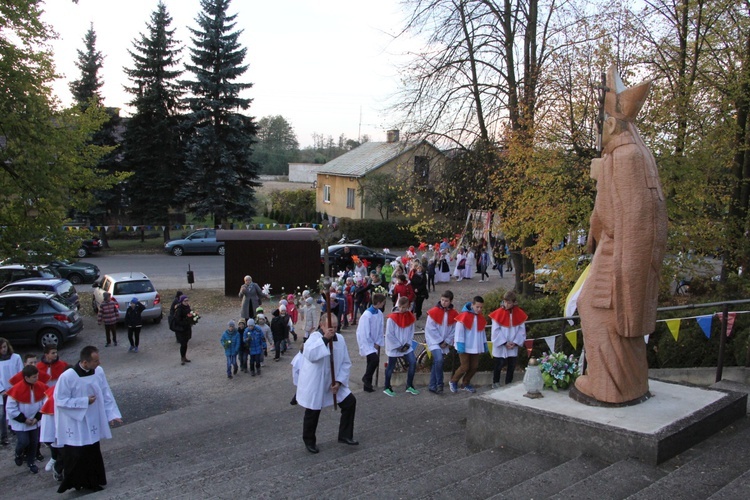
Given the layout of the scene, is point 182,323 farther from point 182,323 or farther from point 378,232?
point 378,232

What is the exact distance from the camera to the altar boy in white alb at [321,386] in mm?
7812

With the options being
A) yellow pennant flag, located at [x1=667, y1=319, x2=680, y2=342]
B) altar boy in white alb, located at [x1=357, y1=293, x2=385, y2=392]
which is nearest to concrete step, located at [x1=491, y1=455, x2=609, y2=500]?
yellow pennant flag, located at [x1=667, y1=319, x2=680, y2=342]

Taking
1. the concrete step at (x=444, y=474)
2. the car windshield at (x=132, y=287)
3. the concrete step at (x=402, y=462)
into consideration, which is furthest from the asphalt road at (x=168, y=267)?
the concrete step at (x=444, y=474)

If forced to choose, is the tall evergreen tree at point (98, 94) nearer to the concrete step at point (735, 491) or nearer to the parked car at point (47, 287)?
the parked car at point (47, 287)

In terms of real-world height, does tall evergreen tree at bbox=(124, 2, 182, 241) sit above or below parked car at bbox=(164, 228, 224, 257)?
above

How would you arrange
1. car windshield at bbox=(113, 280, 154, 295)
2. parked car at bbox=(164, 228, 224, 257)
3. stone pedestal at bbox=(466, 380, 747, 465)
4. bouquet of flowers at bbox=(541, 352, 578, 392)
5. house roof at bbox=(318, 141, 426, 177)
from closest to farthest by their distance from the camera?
stone pedestal at bbox=(466, 380, 747, 465) < bouquet of flowers at bbox=(541, 352, 578, 392) < car windshield at bbox=(113, 280, 154, 295) < parked car at bbox=(164, 228, 224, 257) < house roof at bbox=(318, 141, 426, 177)

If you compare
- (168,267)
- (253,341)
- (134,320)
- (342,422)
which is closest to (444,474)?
(342,422)

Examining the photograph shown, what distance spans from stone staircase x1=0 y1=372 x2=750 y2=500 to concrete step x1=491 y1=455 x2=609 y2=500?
0.01m

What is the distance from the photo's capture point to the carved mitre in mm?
6859

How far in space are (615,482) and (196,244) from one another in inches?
1268

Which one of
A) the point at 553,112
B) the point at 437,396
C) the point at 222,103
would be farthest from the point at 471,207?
the point at 222,103

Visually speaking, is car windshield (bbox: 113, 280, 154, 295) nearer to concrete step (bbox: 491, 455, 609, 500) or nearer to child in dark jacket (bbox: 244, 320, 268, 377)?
child in dark jacket (bbox: 244, 320, 268, 377)

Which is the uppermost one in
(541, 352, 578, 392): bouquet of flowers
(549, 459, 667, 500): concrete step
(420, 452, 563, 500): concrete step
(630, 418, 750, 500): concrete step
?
(541, 352, 578, 392): bouquet of flowers

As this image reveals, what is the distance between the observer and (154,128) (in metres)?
36.9
